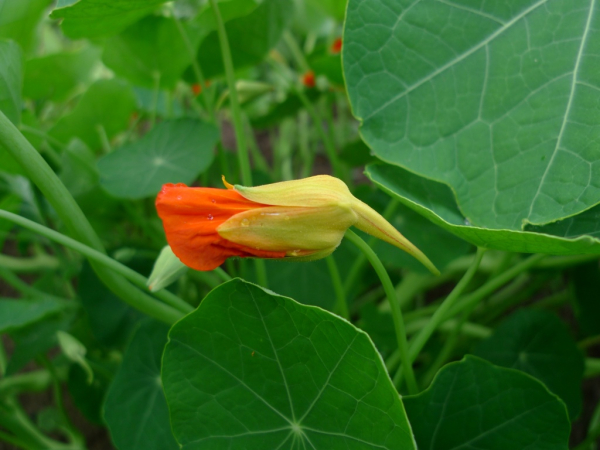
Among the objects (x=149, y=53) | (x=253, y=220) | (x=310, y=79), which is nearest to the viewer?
(x=253, y=220)

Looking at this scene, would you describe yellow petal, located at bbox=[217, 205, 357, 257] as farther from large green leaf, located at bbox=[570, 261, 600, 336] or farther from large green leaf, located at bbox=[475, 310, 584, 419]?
large green leaf, located at bbox=[570, 261, 600, 336]

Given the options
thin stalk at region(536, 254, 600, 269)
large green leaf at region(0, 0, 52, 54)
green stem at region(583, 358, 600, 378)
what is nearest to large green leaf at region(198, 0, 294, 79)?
large green leaf at region(0, 0, 52, 54)

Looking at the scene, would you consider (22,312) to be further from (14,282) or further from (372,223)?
(372,223)

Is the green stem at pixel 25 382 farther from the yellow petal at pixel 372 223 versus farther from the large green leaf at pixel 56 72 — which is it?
the yellow petal at pixel 372 223

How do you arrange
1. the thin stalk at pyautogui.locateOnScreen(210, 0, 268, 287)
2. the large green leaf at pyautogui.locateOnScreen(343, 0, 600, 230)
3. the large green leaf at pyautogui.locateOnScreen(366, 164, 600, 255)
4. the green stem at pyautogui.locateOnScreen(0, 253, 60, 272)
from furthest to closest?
the green stem at pyautogui.locateOnScreen(0, 253, 60, 272)
the thin stalk at pyautogui.locateOnScreen(210, 0, 268, 287)
the large green leaf at pyautogui.locateOnScreen(343, 0, 600, 230)
the large green leaf at pyautogui.locateOnScreen(366, 164, 600, 255)

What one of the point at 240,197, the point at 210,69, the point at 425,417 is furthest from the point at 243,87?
the point at 425,417

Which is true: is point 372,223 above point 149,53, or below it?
→ below

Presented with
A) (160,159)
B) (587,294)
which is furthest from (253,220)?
(587,294)

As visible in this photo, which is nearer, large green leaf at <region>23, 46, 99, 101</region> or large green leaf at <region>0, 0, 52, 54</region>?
large green leaf at <region>0, 0, 52, 54</region>
